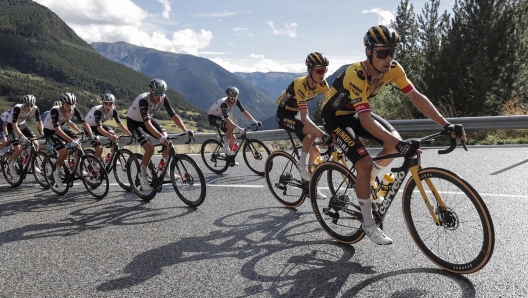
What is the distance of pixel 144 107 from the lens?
7.05m

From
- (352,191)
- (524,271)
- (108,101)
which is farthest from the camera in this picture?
(108,101)

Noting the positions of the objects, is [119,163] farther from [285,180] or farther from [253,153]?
[285,180]

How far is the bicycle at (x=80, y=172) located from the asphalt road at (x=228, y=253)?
2.23ft

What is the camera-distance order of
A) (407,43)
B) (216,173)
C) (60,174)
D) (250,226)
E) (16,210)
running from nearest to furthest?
(250,226), (16,210), (60,174), (216,173), (407,43)

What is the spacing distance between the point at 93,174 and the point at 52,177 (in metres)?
1.20

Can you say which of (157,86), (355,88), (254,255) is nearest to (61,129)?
(157,86)

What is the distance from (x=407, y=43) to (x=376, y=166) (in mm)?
50023

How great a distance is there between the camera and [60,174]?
8.01m

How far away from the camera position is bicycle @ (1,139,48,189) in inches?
350

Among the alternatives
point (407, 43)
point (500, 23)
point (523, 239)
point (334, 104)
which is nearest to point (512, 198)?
point (523, 239)

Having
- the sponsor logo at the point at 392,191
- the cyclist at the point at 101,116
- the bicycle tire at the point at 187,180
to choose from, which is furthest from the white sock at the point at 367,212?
the cyclist at the point at 101,116

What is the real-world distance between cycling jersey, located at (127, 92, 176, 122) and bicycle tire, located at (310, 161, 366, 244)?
11.9ft

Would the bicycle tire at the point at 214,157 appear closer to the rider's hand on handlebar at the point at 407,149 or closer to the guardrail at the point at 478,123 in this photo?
the guardrail at the point at 478,123

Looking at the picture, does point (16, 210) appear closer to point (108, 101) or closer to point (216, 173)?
point (108, 101)
